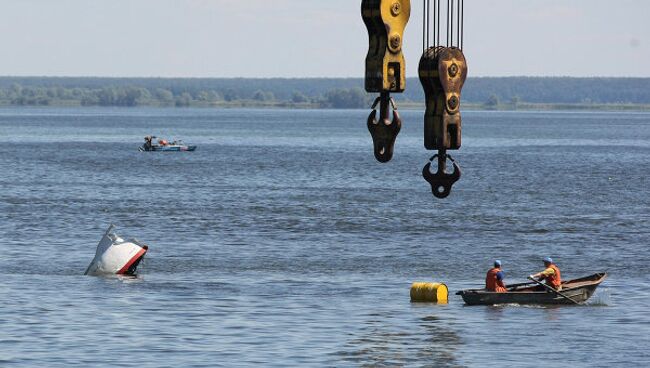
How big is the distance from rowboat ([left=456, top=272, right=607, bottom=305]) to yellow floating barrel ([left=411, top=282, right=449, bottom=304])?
95 centimetres

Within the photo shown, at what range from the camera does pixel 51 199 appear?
11431 cm

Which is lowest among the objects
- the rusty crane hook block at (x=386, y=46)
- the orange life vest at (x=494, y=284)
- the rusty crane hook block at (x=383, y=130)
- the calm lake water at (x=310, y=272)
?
the calm lake water at (x=310, y=272)

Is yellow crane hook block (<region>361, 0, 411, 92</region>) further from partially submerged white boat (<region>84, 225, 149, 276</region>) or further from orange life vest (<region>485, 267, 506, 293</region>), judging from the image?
partially submerged white boat (<region>84, 225, 149, 276</region>)

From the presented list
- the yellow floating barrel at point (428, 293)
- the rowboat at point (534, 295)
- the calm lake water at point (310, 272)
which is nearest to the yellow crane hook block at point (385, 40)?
the calm lake water at point (310, 272)

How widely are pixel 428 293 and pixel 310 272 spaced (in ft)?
37.0

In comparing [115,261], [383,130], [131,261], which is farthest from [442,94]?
[115,261]

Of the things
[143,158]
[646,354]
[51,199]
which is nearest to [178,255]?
[646,354]

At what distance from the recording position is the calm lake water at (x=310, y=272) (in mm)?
47938

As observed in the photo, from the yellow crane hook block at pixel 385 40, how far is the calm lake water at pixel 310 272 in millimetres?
26928

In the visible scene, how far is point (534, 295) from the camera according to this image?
188ft

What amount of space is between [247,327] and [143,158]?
146681mm

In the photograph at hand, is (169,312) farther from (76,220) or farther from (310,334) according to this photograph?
(76,220)

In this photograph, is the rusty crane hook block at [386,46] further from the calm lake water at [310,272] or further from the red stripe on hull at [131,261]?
the red stripe on hull at [131,261]

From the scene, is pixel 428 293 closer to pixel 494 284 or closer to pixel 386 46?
pixel 494 284
